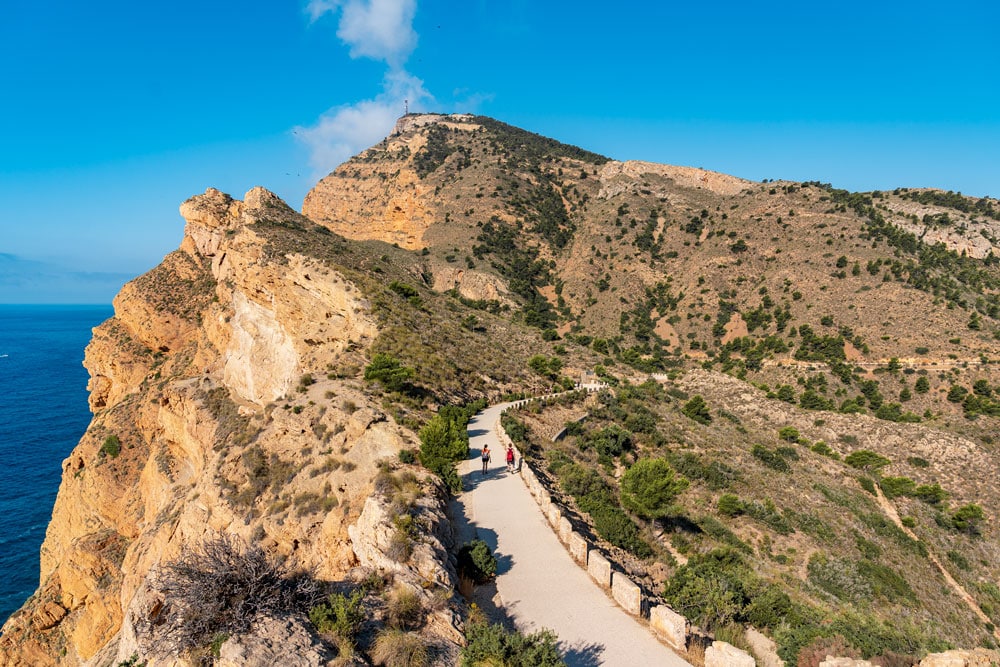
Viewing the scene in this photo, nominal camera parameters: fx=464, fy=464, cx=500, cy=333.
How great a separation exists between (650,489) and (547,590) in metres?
6.72

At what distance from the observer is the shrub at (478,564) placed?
10516mm

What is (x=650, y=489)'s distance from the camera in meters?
15.5

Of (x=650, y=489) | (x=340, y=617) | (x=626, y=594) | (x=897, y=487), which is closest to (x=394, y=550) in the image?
(x=340, y=617)

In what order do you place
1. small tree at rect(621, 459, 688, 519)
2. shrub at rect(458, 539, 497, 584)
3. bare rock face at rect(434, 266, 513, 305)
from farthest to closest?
bare rock face at rect(434, 266, 513, 305) < small tree at rect(621, 459, 688, 519) < shrub at rect(458, 539, 497, 584)

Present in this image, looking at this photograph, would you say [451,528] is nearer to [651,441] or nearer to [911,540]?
[651,441]

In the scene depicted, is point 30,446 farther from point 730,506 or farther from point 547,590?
point 730,506

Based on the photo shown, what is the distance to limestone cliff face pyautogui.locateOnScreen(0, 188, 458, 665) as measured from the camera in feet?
49.2

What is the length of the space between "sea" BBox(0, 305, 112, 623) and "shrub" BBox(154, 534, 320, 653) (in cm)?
3747

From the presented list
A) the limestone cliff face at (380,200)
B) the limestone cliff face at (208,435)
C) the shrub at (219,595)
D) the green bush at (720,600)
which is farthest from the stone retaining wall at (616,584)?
the limestone cliff face at (380,200)

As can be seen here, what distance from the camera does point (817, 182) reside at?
74.3 meters

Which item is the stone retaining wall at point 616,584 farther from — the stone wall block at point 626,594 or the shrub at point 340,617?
the shrub at point 340,617

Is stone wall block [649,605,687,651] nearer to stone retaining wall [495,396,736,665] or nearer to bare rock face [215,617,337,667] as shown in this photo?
stone retaining wall [495,396,736,665]

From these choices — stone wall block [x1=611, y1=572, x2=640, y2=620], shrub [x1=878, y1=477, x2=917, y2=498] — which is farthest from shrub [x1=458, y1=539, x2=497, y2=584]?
shrub [x1=878, y1=477, x2=917, y2=498]

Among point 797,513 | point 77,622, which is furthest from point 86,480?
point 797,513
